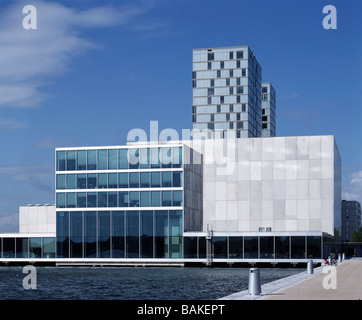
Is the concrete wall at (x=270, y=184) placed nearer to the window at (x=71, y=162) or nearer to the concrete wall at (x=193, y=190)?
the concrete wall at (x=193, y=190)

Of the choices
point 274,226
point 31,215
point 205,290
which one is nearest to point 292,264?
point 274,226

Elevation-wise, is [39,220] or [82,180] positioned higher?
[82,180]

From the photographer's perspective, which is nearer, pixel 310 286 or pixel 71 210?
pixel 310 286

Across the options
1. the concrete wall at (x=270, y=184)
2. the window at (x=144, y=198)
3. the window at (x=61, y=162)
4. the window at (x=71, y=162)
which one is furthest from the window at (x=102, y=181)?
the concrete wall at (x=270, y=184)

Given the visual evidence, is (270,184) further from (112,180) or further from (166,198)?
(112,180)

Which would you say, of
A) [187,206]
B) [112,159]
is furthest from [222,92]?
[112,159]

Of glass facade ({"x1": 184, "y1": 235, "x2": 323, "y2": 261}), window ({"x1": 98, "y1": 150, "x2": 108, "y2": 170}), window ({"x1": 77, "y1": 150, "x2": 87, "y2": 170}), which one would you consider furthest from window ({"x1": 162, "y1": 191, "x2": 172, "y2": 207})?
window ({"x1": 77, "y1": 150, "x2": 87, "y2": 170})

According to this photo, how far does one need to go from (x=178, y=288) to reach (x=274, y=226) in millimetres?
48902

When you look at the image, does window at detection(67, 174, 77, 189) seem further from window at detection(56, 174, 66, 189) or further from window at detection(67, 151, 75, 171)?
window at detection(67, 151, 75, 171)

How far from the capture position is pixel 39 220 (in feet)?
297

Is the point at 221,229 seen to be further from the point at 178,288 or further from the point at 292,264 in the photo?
the point at 178,288

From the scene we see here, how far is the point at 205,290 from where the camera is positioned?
125 feet

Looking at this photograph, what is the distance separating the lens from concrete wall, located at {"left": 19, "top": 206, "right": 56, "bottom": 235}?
90.0 metres

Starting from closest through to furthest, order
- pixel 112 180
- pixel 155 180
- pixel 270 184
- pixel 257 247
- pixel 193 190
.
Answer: pixel 257 247 → pixel 155 180 → pixel 112 180 → pixel 193 190 → pixel 270 184
